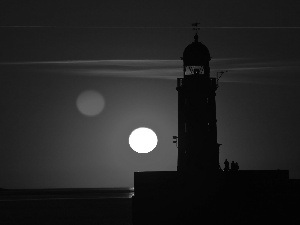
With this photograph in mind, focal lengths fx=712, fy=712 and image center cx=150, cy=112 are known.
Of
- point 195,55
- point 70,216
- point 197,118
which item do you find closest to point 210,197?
point 197,118

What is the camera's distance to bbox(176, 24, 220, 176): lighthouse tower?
54.3m

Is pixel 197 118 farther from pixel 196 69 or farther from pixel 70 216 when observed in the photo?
pixel 70 216

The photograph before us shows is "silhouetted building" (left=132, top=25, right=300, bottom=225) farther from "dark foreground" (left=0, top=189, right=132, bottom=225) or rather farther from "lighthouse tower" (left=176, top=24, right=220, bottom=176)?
"dark foreground" (left=0, top=189, right=132, bottom=225)

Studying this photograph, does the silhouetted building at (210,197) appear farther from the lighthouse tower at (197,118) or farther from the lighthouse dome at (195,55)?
the lighthouse dome at (195,55)

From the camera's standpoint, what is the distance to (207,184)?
1697 inches

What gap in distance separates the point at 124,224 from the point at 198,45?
132ft

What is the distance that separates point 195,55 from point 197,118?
4894mm

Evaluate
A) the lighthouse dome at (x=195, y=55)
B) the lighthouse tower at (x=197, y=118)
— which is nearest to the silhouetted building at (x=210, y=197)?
the lighthouse tower at (x=197, y=118)

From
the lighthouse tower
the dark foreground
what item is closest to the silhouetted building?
the lighthouse tower

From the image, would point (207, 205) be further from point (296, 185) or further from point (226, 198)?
point (296, 185)

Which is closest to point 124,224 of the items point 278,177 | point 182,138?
point 182,138

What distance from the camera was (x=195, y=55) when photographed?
181 feet

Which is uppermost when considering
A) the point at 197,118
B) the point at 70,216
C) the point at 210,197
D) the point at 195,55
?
the point at 195,55

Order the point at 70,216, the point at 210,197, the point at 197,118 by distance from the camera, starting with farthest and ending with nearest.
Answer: the point at 70,216 → the point at 197,118 → the point at 210,197
